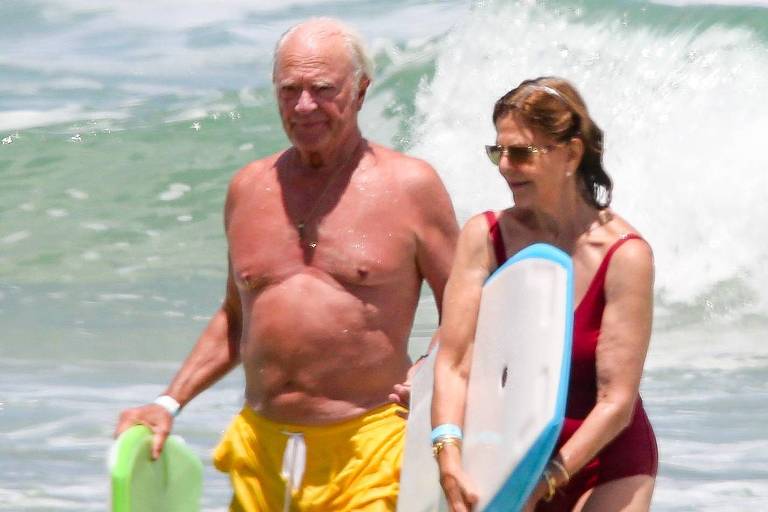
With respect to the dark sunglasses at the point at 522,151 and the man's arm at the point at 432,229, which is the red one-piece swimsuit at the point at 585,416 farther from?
the man's arm at the point at 432,229

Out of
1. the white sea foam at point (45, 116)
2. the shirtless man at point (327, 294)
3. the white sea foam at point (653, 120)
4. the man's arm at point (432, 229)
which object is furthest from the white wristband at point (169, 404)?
the white sea foam at point (45, 116)

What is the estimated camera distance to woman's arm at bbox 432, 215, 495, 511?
340 cm

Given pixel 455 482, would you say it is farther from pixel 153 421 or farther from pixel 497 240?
pixel 153 421

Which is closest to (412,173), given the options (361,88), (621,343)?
(361,88)

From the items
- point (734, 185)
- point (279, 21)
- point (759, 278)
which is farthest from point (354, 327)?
point (279, 21)

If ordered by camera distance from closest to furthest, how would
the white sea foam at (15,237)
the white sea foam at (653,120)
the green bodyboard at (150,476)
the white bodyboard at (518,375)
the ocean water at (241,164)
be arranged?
the white bodyboard at (518,375) → the green bodyboard at (150,476) → the ocean water at (241,164) → the white sea foam at (653,120) → the white sea foam at (15,237)

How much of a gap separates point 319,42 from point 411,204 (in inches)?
17.2

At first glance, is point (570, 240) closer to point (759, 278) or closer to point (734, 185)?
point (759, 278)

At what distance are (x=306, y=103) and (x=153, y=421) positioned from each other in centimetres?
83

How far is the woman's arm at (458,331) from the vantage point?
3.40 m

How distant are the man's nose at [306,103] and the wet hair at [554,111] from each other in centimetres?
65

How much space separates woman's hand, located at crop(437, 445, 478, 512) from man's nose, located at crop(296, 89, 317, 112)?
0.98 metres

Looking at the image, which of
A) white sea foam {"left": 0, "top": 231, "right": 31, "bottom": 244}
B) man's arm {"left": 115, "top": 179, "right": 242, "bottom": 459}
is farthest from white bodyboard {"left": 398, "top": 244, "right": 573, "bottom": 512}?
white sea foam {"left": 0, "top": 231, "right": 31, "bottom": 244}

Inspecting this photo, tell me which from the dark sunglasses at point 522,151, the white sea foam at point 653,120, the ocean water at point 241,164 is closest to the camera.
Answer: the dark sunglasses at point 522,151
